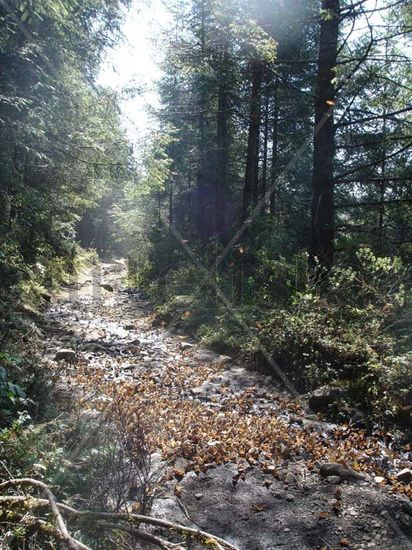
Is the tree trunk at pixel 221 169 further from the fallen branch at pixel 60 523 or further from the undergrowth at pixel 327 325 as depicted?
the fallen branch at pixel 60 523

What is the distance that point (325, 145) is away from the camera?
950 centimetres

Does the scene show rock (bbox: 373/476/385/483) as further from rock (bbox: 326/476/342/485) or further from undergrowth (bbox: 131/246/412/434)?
undergrowth (bbox: 131/246/412/434)

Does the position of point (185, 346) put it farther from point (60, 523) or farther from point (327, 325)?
point (60, 523)

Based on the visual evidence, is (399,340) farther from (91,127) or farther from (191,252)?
(191,252)

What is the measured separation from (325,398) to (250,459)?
194 cm

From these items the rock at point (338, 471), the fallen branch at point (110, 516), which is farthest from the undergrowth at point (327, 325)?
the fallen branch at point (110, 516)

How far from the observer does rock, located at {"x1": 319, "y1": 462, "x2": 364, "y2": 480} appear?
4215 millimetres

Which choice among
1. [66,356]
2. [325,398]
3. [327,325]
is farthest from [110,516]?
[327,325]

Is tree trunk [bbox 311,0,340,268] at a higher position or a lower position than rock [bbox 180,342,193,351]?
higher

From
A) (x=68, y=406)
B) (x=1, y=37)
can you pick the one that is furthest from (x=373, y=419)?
(x=1, y=37)

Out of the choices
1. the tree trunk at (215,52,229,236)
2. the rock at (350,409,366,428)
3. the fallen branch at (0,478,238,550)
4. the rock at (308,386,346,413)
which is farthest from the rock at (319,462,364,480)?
the tree trunk at (215,52,229,236)

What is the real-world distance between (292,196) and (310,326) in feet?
41.5

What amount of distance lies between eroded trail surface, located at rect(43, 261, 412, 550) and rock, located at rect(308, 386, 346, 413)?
203 millimetres

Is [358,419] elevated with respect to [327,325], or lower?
lower
